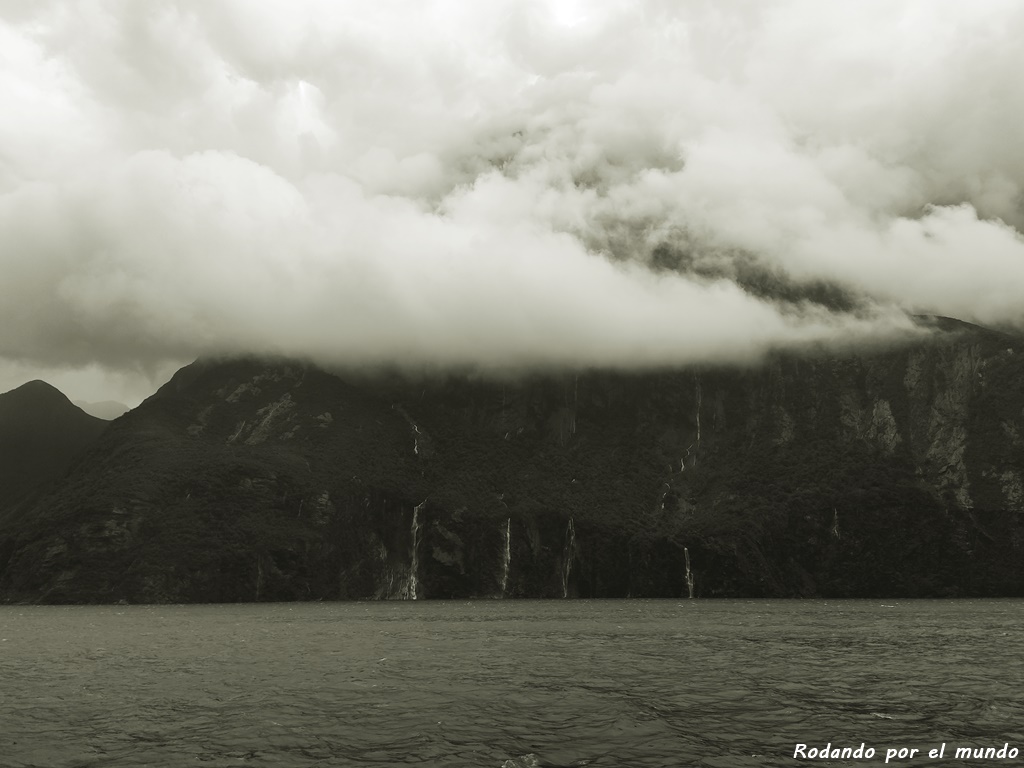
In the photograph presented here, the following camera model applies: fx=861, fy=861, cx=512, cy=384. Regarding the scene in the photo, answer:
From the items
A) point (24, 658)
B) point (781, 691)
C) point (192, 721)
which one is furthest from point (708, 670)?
point (24, 658)

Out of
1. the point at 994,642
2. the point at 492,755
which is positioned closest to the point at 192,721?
the point at 492,755

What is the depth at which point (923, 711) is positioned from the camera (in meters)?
46.5

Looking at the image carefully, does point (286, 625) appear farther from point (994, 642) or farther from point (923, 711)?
point (923, 711)

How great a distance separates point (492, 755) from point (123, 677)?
42.1 m

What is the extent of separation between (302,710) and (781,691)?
29331 millimetres

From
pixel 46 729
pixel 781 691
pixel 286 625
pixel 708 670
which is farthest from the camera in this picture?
pixel 286 625

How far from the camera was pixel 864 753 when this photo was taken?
1458 inches

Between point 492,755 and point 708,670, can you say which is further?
point 708,670

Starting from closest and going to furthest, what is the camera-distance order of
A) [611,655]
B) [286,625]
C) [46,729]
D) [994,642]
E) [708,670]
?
[46,729] → [708,670] → [611,655] → [994,642] → [286,625]

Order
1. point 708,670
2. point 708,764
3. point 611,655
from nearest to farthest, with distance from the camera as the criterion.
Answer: point 708,764 < point 708,670 < point 611,655

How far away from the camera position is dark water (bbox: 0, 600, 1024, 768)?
3916 cm

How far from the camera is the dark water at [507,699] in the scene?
3916 cm

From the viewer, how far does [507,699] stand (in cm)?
5306

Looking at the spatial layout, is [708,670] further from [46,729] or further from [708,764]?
[46,729]
